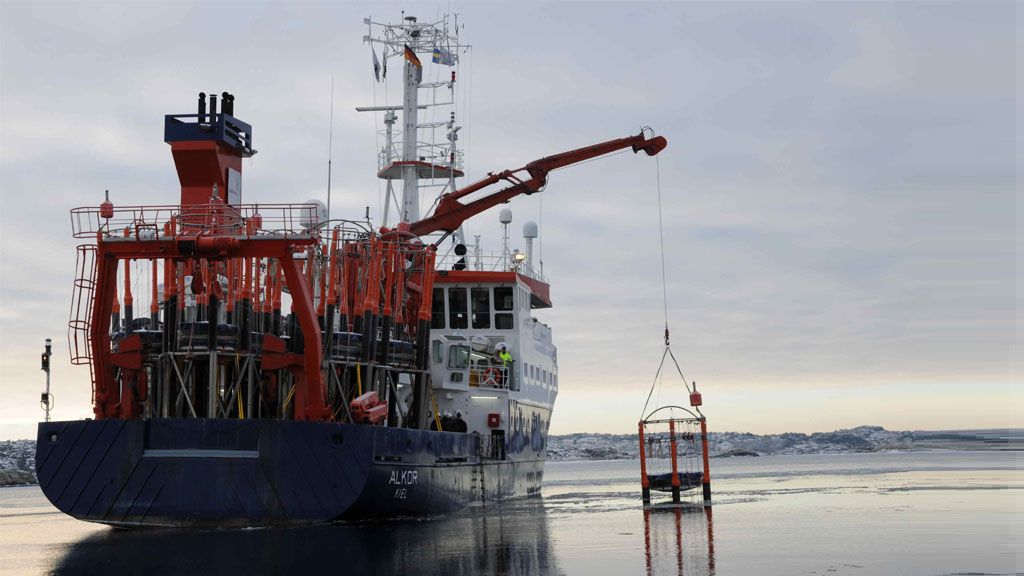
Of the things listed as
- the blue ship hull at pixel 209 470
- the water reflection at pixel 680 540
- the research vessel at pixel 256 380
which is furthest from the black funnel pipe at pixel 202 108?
the water reflection at pixel 680 540

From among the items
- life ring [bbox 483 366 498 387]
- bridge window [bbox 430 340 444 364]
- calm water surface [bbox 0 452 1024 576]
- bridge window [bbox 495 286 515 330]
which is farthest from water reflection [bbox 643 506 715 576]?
bridge window [bbox 495 286 515 330]

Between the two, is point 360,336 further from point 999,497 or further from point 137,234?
point 999,497

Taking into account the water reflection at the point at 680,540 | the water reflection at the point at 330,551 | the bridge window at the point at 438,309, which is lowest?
the water reflection at the point at 680,540

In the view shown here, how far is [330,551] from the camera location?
71.4 ft

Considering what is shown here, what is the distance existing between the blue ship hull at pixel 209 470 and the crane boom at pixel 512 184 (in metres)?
16.4

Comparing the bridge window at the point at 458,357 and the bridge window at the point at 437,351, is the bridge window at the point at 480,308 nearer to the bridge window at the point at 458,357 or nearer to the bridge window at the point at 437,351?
the bridge window at the point at 458,357

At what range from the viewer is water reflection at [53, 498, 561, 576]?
1944cm

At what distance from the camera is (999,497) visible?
36938 mm

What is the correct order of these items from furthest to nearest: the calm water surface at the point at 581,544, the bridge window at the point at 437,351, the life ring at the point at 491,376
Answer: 1. the life ring at the point at 491,376
2. the bridge window at the point at 437,351
3. the calm water surface at the point at 581,544

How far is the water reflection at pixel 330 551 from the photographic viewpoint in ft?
63.8

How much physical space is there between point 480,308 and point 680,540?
16142 mm

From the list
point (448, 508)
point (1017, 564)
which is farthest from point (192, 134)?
point (1017, 564)

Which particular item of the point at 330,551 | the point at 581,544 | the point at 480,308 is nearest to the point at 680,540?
the point at 581,544

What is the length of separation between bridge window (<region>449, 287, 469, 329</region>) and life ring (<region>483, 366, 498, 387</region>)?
93.7 inches
